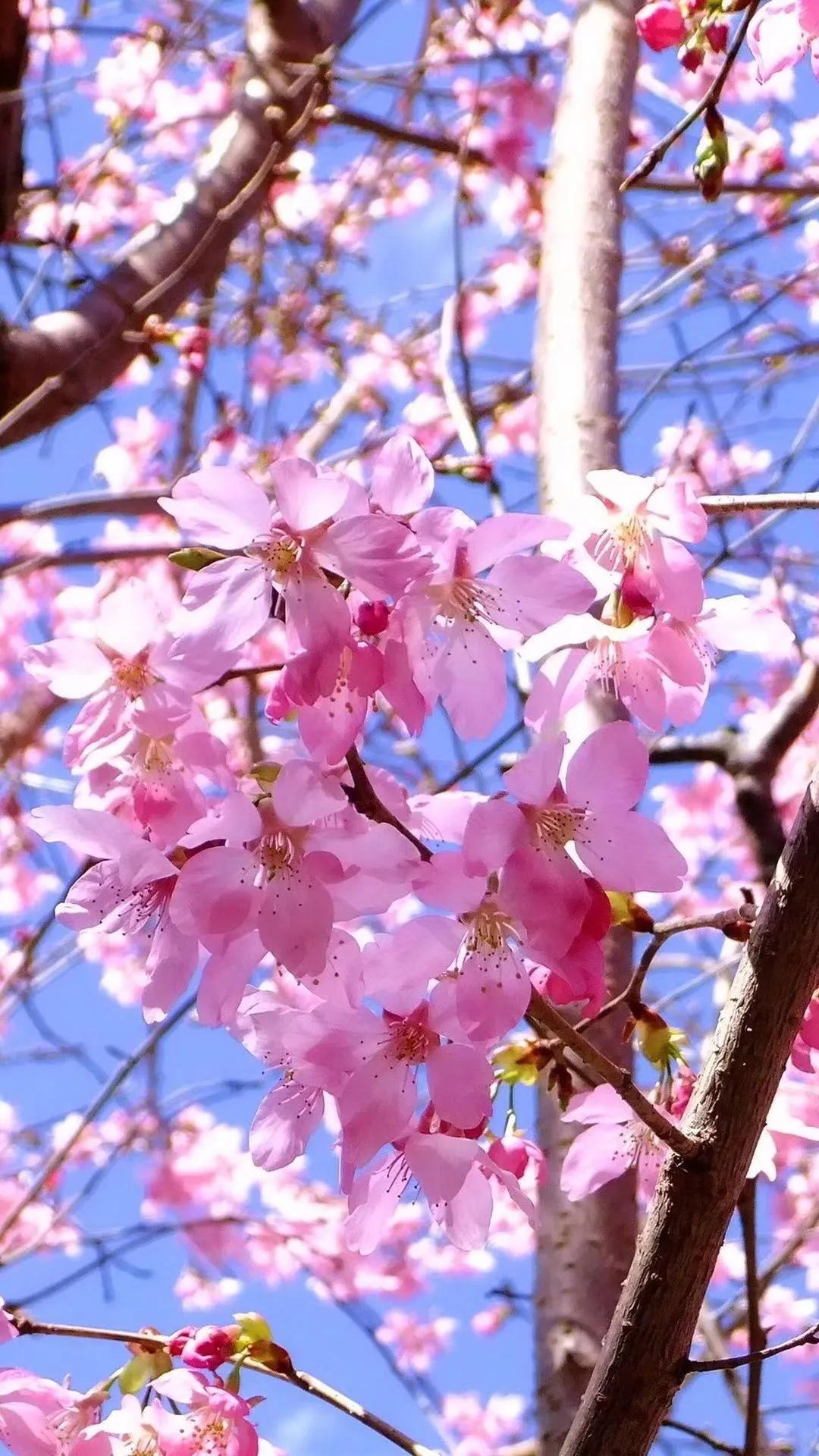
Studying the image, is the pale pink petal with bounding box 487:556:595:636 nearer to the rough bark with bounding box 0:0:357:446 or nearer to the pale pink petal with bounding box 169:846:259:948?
the pale pink petal with bounding box 169:846:259:948

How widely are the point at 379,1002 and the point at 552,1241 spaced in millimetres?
650

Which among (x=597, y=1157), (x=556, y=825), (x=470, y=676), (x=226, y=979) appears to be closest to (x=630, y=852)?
(x=556, y=825)

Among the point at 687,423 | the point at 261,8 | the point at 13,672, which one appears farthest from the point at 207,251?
the point at 13,672

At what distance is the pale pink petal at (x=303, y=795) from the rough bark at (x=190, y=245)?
796 mm

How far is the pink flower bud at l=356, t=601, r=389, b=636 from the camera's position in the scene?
0.78 metres

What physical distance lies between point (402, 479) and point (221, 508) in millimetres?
114

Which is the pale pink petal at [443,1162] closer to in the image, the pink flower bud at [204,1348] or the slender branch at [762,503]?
the pink flower bud at [204,1348]

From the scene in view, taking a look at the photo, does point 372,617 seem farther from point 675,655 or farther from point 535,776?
point 675,655

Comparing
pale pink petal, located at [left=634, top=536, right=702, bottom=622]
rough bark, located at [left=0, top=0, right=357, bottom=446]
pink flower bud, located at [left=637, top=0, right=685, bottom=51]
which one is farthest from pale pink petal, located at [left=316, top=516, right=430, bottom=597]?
pink flower bud, located at [left=637, top=0, right=685, bottom=51]

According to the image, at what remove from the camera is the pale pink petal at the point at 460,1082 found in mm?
782

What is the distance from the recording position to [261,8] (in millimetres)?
2504

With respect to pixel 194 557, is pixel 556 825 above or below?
below

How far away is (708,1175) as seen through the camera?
773 mm

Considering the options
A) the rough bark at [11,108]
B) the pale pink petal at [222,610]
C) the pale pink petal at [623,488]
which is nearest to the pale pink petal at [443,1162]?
the pale pink petal at [222,610]
